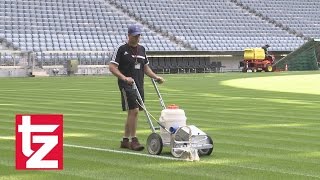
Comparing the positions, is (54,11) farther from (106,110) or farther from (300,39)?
(106,110)

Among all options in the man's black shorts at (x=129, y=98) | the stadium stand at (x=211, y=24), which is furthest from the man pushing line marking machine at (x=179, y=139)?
the stadium stand at (x=211, y=24)

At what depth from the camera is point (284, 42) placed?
2442 inches

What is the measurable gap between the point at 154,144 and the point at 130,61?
1.31m

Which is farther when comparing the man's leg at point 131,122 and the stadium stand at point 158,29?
the stadium stand at point 158,29

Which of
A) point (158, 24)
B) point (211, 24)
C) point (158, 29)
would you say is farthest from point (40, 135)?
point (211, 24)

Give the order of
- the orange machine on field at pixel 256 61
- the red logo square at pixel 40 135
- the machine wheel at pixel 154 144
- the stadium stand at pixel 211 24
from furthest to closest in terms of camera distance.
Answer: the stadium stand at pixel 211 24 → the orange machine on field at pixel 256 61 → the machine wheel at pixel 154 144 → the red logo square at pixel 40 135

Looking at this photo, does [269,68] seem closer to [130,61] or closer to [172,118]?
[130,61]

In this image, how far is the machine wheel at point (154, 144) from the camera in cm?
927

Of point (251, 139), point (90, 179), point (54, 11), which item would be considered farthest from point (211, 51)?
point (90, 179)

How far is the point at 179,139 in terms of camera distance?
9.14 metres

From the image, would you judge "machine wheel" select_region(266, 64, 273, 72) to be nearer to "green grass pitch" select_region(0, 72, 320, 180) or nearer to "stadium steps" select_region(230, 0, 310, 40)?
"stadium steps" select_region(230, 0, 310, 40)

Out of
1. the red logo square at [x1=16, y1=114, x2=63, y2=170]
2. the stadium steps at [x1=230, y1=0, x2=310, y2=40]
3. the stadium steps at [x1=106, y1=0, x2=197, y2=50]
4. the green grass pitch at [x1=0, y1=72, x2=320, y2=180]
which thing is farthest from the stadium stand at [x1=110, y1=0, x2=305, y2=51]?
the red logo square at [x1=16, y1=114, x2=63, y2=170]

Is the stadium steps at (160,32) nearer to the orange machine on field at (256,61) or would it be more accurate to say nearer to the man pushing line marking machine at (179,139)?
the orange machine on field at (256,61)

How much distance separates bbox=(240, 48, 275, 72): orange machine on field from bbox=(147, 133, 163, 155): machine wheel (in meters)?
45.2
